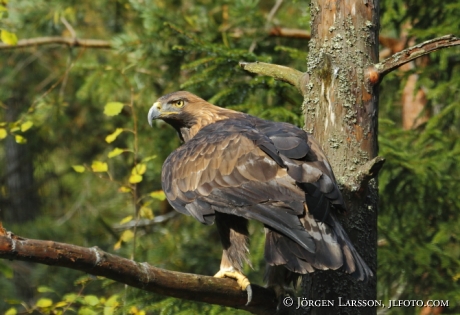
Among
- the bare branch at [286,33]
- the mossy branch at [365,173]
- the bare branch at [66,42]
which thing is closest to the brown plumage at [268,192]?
the mossy branch at [365,173]

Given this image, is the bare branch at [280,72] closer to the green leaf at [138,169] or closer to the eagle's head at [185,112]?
the eagle's head at [185,112]

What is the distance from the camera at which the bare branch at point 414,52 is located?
3.58 metres

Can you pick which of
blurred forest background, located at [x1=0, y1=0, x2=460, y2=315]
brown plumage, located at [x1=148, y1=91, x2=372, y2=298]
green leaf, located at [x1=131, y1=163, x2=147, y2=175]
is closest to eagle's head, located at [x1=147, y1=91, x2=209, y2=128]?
blurred forest background, located at [x1=0, y1=0, x2=460, y2=315]

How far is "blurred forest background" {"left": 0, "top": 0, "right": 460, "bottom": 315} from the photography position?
19.0 feet

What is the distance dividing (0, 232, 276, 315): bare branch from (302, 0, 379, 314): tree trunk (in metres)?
0.55

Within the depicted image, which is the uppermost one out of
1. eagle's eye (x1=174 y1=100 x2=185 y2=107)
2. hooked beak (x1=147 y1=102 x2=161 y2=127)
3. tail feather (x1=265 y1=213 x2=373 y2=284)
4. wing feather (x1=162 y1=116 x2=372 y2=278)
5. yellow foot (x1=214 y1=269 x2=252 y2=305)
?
eagle's eye (x1=174 y1=100 x2=185 y2=107)

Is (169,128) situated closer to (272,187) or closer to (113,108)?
(113,108)

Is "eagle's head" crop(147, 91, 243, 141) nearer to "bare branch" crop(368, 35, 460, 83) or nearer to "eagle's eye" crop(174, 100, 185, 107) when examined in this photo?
"eagle's eye" crop(174, 100, 185, 107)

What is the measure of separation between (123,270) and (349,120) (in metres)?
1.57

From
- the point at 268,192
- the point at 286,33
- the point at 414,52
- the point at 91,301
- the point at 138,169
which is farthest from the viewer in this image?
the point at 286,33

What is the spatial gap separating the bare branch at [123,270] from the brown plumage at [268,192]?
0.36 meters

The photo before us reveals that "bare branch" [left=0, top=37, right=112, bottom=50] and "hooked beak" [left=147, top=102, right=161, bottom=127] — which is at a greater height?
"bare branch" [left=0, top=37, right=112, bottom=50]

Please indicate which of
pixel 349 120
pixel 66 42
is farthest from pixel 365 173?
pixel 66 42

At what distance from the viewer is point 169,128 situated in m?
7.78
